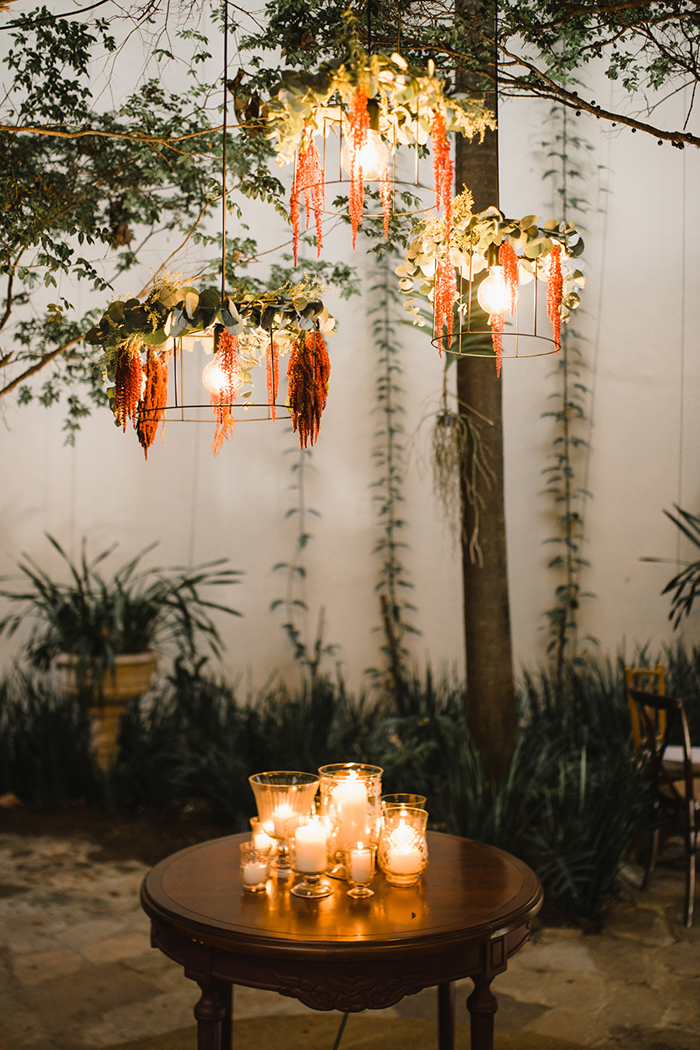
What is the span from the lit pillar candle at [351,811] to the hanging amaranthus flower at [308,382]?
32.5 inches

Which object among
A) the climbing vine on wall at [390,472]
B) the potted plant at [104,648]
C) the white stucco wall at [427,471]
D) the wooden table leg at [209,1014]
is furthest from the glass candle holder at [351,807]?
the climbing vine on wall at [390,472]

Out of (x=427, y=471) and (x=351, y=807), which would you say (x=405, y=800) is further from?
(x=427, y=471)

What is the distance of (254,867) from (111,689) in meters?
2.82

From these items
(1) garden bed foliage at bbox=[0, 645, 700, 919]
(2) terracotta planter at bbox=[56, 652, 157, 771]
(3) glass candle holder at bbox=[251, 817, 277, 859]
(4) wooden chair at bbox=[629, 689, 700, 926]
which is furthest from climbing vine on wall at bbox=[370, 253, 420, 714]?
(3) glass candle holder at bbox=[251, 817, 277, 859]

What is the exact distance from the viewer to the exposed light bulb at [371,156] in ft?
6.35

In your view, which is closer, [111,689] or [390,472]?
[111,689]

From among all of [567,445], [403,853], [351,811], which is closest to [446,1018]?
[403,853]

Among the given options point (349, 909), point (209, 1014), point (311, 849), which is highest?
point (311, 849)

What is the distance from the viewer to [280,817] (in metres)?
2.06

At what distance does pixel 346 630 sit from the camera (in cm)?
590

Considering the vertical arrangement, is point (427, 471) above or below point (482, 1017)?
above

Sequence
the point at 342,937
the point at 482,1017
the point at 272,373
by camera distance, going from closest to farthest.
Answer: the point at 342,937 < the point at 482,1017 < the point at 272,373

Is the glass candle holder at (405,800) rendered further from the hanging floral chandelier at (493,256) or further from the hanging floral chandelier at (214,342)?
the hanging floral chandelier at (493,256)

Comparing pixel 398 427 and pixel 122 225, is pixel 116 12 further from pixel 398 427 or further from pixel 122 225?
pixel 398 427
